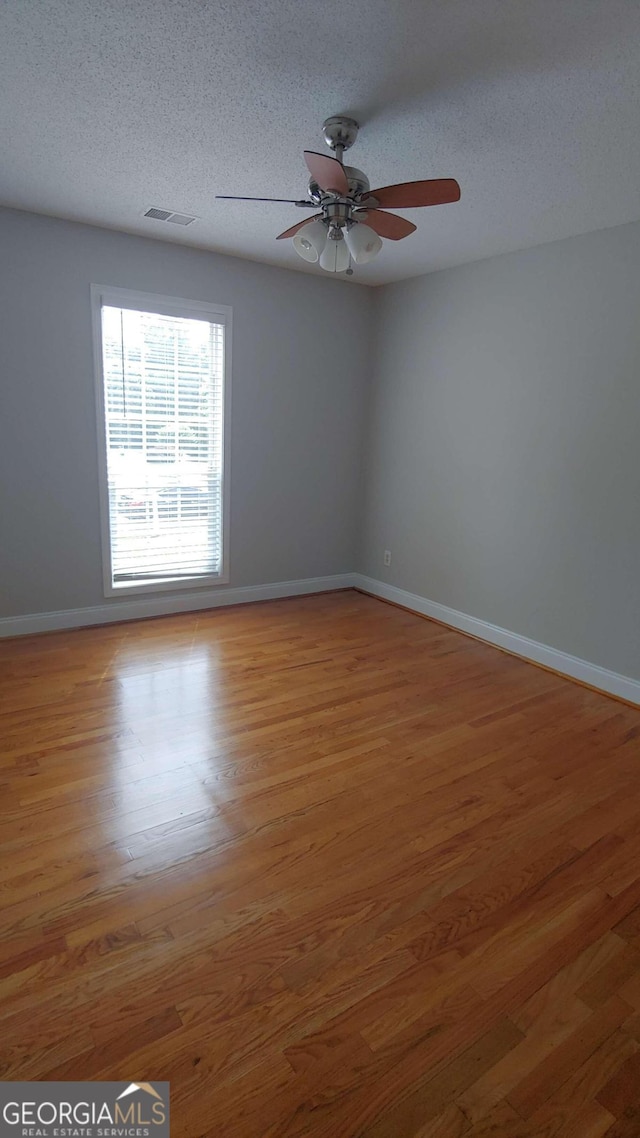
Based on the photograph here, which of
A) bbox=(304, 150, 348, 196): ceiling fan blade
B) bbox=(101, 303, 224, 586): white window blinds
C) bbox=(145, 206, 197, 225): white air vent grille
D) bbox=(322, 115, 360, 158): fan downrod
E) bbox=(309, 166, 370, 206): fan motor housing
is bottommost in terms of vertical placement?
bbox=(101, 303, 224, 586): white window blinds

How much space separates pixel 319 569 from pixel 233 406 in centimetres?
162

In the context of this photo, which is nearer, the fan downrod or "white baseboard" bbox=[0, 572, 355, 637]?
the fan downrod

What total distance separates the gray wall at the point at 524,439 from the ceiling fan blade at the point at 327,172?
1895mm

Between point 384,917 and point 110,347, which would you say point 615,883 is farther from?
point 110,347

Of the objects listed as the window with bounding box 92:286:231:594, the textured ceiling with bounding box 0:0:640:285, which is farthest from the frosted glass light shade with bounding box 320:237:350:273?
the window with bounding box 92:286:231:594

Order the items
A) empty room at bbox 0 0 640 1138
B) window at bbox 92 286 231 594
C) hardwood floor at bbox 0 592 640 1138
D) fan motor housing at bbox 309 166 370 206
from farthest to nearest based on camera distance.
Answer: window at bbox 92 286 231 594 < fan motor housing at bbox 309 166 370 206 < empty room at bbox 0 0 640 1138 < hardwood floor at bbox 0 592 640 1138

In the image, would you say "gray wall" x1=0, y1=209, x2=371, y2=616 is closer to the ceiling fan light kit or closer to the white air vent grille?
the white air vent grille

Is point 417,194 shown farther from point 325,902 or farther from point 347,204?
point 325,902

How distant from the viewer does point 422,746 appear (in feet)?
8.71

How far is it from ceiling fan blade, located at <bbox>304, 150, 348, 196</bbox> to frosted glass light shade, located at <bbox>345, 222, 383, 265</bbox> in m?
0.17

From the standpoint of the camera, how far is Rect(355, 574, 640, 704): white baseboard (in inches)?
128

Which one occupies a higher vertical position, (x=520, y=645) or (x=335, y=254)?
(x=335, y=254)

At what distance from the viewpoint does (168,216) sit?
10.6 ft

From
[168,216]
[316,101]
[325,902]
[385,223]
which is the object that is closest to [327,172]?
[316,101]
